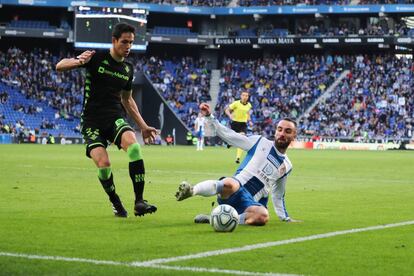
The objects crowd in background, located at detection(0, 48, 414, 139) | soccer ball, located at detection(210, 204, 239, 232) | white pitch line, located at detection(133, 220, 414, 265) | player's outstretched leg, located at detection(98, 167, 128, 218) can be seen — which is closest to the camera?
white pitch line, located at detection(133, 220, 414, 265)

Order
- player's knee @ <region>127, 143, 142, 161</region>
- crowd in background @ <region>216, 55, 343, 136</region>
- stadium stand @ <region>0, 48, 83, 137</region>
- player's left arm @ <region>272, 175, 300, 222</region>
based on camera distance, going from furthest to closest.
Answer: crowd in background @ <region>216, 55, 343, 136</region> < stadium stand @ <region>0, 48, 83, 137</region> < player's left arm @ <region>272, 175, 300, 222</region> < player's knee @ <region>127, 143, 142, 161</region>

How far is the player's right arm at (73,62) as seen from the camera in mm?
9703

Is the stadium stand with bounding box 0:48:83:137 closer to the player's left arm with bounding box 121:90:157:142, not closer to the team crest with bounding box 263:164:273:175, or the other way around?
the player's left arm with bounding box 121:90:157:142

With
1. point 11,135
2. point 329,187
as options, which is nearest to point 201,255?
point 329,187

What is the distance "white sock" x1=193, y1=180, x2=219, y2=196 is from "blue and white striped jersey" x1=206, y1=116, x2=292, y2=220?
24.5 inches

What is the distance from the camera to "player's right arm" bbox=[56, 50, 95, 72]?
9.70 metres

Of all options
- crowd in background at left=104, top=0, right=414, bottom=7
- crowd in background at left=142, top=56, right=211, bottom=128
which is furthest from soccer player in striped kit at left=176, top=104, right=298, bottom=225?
crowd in background at left=104, top=0, right=414, bottom=7

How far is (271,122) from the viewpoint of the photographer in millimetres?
63875

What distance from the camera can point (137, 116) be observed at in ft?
35.8

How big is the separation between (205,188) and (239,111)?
20586 millimetres

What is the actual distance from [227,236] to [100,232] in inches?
55.6

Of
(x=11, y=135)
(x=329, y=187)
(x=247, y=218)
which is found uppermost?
(x=247, y=218)

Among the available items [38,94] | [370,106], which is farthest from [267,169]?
[38,94]

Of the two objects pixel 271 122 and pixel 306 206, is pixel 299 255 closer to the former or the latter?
pixel 306 206
